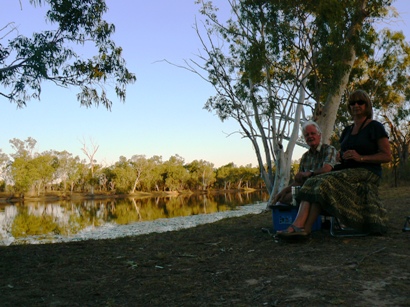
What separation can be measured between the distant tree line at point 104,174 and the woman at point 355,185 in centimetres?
5502

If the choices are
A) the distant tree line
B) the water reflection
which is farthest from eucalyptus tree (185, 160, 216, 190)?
the water reflection

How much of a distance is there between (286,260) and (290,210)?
94 cm

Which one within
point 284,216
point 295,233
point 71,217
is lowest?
point 71,217

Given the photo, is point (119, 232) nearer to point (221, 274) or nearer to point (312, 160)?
point (312, 160)

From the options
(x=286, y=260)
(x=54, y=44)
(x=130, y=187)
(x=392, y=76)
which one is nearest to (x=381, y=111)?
(x=392, y=76)

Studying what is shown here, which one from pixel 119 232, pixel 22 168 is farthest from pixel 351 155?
pixel 22 168

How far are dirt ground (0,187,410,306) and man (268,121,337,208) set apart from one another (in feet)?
1.58

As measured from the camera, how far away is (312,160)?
418 centimetres

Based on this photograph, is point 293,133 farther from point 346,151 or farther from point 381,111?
point 381,111

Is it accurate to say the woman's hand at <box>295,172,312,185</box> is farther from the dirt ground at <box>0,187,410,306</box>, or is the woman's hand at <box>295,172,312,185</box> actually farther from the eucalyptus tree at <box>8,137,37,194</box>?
the eucalyptus tree at <box>8,137,37,194</box>

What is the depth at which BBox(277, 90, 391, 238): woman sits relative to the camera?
11.5 feet

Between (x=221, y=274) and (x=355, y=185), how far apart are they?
5.08 feet

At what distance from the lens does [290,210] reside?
3.96 m

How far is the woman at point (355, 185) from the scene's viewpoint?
351cm
